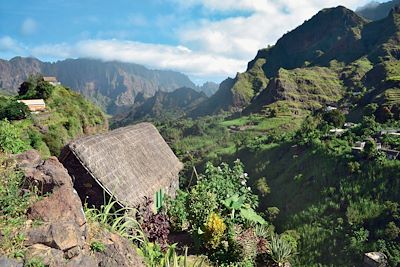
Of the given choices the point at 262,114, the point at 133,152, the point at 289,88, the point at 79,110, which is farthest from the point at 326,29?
the point at 133,152

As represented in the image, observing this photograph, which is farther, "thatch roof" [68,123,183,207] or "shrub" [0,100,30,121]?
"shrub" [0,100,30,121]

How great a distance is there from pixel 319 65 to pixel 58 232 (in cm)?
14824

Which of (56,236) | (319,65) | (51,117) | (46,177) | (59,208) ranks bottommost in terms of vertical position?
(51,117)

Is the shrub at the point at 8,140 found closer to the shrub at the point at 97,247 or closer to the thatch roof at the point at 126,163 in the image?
the thatch roof at the point at 126,163

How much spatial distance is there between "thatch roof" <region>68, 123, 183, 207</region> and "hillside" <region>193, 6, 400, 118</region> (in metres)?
62.1

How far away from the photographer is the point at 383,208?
114 ft

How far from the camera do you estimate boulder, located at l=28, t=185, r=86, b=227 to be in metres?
4.08

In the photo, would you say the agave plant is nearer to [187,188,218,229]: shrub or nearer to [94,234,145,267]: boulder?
[187,188,218,229]: shrub

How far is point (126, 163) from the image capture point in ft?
31.5

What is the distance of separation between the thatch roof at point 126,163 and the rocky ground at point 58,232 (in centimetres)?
322

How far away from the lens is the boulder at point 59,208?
13.4 feet

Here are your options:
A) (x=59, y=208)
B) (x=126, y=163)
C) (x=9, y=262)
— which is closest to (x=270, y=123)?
(x=126, y=163)

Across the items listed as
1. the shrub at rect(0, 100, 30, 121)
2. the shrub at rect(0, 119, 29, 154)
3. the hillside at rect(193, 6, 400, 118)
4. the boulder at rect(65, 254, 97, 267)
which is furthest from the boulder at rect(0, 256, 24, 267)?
the hillside at rect(193, 6, 400, 118)

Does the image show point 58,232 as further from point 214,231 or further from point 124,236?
point 214,231
